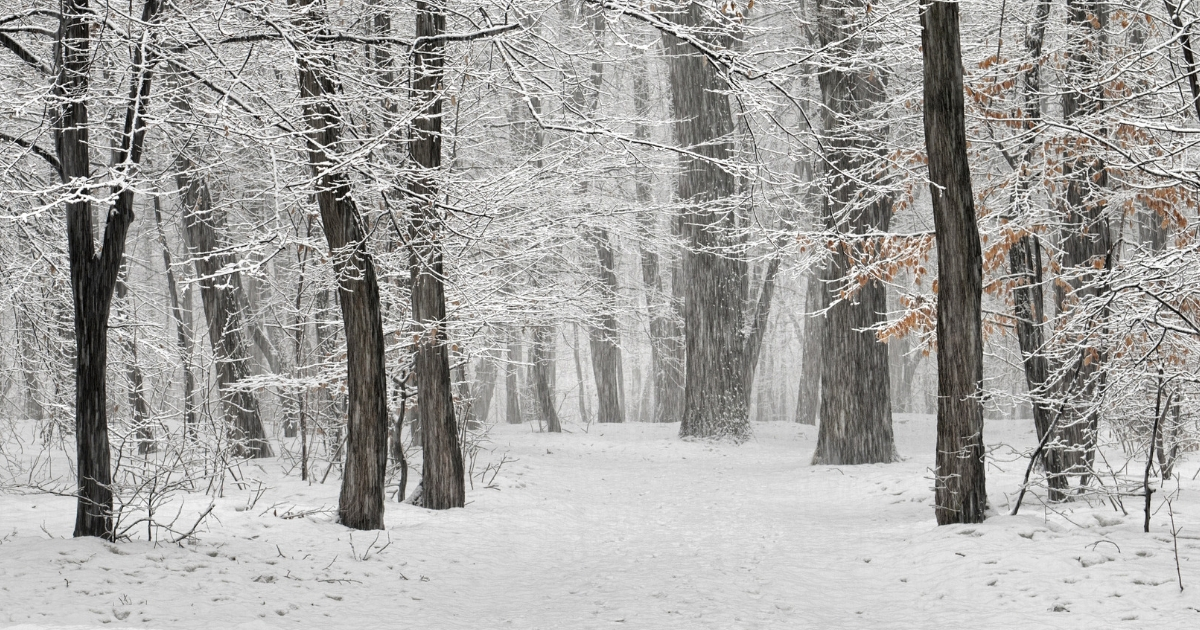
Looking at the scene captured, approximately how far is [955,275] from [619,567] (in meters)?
3.62

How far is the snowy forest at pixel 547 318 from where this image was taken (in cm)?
568

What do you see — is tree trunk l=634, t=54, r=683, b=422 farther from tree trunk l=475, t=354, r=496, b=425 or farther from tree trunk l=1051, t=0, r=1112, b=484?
tree trunk l=1051, t=0, r=1112, b=484

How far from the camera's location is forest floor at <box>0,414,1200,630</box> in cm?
527

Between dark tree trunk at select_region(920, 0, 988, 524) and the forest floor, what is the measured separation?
17.7 inches

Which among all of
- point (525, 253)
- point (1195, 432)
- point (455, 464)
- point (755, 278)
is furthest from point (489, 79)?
point (755, 278)

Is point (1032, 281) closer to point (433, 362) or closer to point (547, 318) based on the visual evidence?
point (547, 318)

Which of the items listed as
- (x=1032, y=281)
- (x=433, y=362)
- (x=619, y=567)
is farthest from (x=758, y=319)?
(x=619, y=567)

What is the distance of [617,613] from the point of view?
18.6 ft

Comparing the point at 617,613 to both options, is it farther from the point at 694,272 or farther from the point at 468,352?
the point at 694,272

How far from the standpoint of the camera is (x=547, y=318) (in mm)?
11055

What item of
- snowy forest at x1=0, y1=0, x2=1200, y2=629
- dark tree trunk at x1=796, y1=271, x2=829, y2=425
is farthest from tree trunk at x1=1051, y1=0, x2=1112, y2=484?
dark tree trunk at x1=796, y1=271, x2=829, y2=425

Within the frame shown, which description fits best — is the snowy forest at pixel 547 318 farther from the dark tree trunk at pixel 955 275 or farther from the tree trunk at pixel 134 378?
the tree trunk at pixel 134 378

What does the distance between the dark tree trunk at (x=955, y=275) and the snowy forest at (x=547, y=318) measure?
0.08 feet

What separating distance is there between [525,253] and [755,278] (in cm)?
1739
